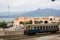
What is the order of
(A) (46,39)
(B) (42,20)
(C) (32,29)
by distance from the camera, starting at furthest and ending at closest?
1. (B) (42,20)
2. (C) (32,29)
3. (A) (46,39)

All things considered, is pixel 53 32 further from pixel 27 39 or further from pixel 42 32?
pixel 27 39

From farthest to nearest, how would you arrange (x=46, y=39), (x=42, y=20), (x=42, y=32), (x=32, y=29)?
1. (x=42, y=20)
2. (x=42, y=32)
3. (x=32, y=29)
4. (x=46, y=39)

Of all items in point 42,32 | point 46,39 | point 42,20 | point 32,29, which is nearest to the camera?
point 46,39

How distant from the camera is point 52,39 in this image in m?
39.7

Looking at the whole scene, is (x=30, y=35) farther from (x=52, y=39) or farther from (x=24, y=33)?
(x=52, y=39)

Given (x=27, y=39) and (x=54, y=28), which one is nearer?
(x=27, y=39)

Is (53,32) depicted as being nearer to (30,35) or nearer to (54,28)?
(54,28)

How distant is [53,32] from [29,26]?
23.9ft

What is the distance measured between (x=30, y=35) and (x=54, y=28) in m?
6.16

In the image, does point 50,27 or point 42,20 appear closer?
point 50,27

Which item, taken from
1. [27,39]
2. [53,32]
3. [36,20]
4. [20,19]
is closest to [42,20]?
[36,20]

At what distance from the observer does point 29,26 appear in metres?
47.3

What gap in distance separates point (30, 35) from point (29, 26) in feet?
6.29

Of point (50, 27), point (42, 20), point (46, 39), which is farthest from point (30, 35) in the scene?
point (42, 20)
